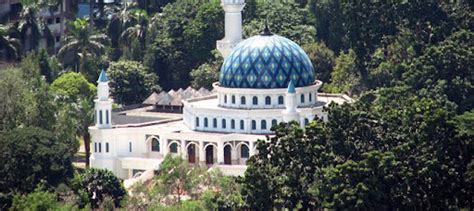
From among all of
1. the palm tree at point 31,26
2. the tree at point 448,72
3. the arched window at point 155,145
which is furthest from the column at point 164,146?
the palm tree at point 31,26

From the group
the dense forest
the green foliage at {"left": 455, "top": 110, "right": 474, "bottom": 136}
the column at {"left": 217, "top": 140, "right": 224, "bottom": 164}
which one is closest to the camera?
the dense forest

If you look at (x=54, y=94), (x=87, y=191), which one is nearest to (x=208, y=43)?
(x=54, y=94)

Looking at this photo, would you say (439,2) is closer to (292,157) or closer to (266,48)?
(266,48)

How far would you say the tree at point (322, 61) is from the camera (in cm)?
13288

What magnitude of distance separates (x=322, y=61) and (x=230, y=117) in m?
15.0

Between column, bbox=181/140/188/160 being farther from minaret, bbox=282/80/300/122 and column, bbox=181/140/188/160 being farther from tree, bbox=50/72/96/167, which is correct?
minaret, bbox=282/80/300/122

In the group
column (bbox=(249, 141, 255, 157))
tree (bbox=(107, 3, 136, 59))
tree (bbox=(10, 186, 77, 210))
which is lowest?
tree (bbox=(10, 186, 77, 210))

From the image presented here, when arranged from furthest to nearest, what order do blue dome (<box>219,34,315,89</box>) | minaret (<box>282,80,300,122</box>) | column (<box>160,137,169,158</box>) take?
column (<box>160,137,169,158</box>)
blue dome (<box>219,34,315,89</box>)
minaret (<box>282,80,300,122</box>)

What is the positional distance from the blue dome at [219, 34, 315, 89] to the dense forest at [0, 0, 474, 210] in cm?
376

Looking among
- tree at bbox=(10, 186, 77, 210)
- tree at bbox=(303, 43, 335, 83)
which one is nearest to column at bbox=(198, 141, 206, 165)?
tree at bbox=(10, 186, 77, 210)

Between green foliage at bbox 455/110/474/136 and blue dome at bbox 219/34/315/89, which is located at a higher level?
blue dome at bbox 219/34/315/89

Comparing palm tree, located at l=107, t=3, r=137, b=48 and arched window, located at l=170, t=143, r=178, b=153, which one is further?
palm tree, located at l=107, t=3, r=137, b=48

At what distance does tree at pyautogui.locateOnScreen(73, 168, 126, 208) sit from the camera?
356 ft

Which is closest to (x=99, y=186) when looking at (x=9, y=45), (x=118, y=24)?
(x=9, y=45)
